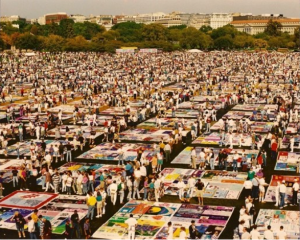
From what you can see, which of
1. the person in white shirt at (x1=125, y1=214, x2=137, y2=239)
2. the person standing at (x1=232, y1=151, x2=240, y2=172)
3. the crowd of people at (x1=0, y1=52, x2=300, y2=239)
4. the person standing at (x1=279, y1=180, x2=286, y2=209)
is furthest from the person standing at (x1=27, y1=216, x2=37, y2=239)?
the person standing at (x1=232, y1=151, x2=240, y2=172)

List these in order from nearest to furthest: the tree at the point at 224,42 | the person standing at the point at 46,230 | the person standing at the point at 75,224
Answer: the person standing at the point at 46,230 < the person standing at the point at 75,224 < the tree at the point at 224,42

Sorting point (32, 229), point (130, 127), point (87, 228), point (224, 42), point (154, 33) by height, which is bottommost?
point (130, 127)

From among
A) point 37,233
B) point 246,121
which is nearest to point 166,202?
point 37,233

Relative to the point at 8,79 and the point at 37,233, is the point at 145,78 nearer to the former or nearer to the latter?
the point at 8,79

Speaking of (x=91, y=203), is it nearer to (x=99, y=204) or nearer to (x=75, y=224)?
(x=99, y=204)

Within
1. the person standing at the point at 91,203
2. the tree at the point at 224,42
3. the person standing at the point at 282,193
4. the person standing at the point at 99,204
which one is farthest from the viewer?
the tree at the point at 224,42

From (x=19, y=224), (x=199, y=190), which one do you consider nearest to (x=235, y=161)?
(x=199, y=190)

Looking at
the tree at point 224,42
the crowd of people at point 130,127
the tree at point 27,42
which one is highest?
the tree at point 27,42

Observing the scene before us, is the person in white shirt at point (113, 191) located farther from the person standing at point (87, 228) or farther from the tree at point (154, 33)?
the tree at point (154, 33)

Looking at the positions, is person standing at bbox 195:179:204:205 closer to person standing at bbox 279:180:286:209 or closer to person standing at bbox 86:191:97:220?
person standing at bbox 279:180:286:209

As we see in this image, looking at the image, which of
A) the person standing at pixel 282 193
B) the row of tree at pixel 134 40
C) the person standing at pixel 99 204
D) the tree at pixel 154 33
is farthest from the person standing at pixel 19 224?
the tree at pixel 154 33

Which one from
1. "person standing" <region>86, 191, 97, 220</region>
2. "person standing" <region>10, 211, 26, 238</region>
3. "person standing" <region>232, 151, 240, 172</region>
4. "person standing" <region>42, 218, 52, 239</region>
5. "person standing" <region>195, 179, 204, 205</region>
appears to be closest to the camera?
"person standing" <region>42, 218, 52, 239</region>
